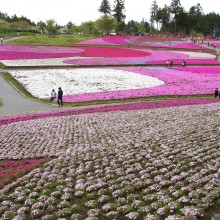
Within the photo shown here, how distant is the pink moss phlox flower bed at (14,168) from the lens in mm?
14860

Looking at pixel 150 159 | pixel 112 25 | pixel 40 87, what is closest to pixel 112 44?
pixel 112 25

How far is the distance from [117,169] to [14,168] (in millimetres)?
5563

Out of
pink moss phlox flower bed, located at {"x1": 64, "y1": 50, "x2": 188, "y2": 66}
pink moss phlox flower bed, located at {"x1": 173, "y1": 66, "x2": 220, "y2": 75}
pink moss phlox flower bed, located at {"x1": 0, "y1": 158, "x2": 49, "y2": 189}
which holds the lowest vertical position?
pink moss phlox flower bed, located at {"x1": 0, "y1": 158, "x2": 49, "y2": 189}

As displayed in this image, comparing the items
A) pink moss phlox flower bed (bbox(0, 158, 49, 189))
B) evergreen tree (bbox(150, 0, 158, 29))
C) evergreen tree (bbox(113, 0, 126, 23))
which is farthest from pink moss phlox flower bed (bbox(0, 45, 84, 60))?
evergreen tree (bbox(150, 0, 158, 29))

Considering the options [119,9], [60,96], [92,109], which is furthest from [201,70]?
[119,9]

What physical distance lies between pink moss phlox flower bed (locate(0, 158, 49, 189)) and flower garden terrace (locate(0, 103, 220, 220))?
504 millimetres

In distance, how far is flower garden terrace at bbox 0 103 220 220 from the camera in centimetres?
1133

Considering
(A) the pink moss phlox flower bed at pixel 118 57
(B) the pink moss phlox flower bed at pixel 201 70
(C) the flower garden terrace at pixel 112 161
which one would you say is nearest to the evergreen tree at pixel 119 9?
(A) the pink moss phlox flower bed at pixel 118 57

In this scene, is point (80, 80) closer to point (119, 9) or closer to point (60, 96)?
point (60, 96)

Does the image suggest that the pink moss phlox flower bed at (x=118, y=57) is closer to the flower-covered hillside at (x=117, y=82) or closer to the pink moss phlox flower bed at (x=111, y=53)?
the pink moss phlox flower bed at (x=111, y=53)

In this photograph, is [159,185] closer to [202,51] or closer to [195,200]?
[195,200]

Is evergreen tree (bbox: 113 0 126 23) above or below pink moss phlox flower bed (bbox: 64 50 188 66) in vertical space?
above

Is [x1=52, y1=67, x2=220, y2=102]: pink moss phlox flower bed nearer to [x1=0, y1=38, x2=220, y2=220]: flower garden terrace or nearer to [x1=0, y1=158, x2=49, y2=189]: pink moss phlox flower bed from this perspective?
[x1=0, y1=38, x2=220, y2=220]: flower garden terrace

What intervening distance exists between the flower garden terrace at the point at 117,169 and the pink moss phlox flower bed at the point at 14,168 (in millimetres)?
504
